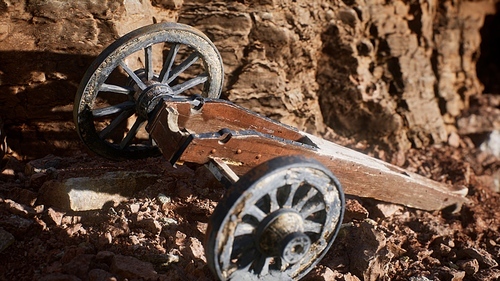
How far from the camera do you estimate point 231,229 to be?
122 inches

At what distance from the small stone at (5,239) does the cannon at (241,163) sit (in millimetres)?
1045

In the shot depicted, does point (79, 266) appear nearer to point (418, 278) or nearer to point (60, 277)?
point (60, 277)

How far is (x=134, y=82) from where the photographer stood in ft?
14.6

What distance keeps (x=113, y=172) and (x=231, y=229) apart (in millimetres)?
1817

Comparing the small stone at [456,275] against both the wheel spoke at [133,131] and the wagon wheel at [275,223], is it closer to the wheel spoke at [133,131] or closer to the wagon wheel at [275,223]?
the wagon wheel at [275,223]

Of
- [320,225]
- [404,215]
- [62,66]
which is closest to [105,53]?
[62,66]

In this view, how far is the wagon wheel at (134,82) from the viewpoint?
4020 millimetres

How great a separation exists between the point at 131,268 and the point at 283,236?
1190 millimetres

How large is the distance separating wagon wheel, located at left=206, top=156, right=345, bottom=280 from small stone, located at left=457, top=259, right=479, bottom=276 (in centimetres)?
156

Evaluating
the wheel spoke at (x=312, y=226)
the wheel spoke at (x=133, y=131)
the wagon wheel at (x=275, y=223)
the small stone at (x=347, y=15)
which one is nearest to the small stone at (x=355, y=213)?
the wagon wheel at (x=275, y=223)

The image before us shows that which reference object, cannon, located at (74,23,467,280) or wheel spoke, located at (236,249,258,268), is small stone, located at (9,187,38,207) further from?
wheel spoke, located at (236,249,258,268)

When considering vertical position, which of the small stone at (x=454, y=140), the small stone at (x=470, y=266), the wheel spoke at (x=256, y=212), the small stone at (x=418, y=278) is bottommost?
the small stone at (x=454, y=140)

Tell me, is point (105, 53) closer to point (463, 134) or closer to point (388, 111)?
point (388, 111)

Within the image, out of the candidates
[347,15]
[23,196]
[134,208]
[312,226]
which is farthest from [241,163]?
[347,15]
